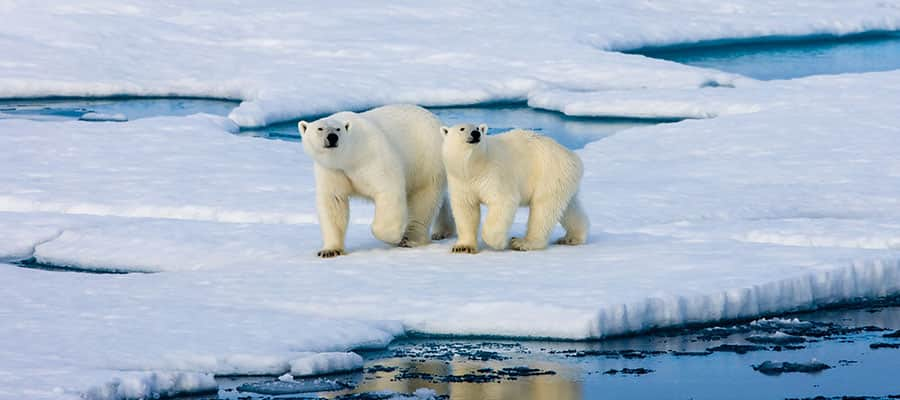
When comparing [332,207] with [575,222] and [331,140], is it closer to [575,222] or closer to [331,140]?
[331,140]

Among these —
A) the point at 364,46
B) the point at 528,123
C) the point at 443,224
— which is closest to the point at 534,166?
the point at 443,224

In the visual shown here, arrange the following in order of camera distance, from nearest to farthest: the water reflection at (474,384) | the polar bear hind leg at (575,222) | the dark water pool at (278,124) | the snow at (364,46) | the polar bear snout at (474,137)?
the water reflection at (474,384) → the polar bear snout at (474,137) → the polar bear hind leg at (575,222) → the dark water pool at (278,124) → the snow at (364,46)

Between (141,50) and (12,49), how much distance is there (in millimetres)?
1519

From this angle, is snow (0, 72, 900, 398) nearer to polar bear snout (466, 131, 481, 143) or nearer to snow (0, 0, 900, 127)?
polar bear snout (466, 131, 481, 143)

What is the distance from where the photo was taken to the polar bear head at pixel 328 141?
753cm

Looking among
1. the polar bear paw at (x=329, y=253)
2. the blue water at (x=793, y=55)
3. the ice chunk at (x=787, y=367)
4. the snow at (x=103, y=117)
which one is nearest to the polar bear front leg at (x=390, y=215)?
the polar bear paw at (x=329, y=253)

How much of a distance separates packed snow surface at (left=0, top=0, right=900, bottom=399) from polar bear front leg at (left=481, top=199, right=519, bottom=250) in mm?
88

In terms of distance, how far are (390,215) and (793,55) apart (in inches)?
527

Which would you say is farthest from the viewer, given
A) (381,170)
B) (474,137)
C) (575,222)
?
(575,222)

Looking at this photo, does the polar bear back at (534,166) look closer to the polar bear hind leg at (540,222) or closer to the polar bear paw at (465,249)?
the polar bear hind leg at (540,222)

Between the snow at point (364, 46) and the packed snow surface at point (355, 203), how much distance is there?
2.2 inches

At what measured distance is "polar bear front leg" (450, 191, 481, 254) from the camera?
25.5 feet

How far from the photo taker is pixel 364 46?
1855 cm

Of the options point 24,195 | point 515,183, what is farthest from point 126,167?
point 515,183
